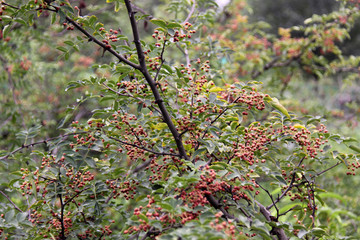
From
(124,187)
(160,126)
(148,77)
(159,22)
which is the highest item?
(159,22)

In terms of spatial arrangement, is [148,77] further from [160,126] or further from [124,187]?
[124,187]

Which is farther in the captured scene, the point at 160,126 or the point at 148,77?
the point at 160,126

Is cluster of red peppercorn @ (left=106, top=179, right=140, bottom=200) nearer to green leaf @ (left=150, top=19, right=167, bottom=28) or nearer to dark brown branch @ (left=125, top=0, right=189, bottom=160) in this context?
dark brown branch @ (left=125, top=0, right=189, bottom=160)

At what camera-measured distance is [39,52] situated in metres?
6.01

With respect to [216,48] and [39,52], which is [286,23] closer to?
[39,52]

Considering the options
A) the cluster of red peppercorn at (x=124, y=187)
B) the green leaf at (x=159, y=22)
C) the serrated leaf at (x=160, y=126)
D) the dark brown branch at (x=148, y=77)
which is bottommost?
the cluster of red peppercorn at (x=124, y=187)

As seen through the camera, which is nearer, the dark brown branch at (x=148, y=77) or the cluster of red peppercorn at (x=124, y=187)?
the dark brown branch at (x=148, y=77)

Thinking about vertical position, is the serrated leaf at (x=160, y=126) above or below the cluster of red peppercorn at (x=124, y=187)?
above

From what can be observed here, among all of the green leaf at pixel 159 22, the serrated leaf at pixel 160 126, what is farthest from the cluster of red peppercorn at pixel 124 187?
the green leaf at pixel 159 22

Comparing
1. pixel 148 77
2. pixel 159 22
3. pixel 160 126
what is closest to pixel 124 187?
pixel 160 126

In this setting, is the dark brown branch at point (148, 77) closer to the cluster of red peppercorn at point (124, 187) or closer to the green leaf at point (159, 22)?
the green leaf at point (159, 22)

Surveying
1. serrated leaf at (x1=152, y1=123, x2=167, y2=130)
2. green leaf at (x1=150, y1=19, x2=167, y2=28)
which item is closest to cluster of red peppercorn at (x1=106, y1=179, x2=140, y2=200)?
serrated leaf at (x1=152, y1=123, x2=167, y2=130)

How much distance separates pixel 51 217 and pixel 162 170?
57cm

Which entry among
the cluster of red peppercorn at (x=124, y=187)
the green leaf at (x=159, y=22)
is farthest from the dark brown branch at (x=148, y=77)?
the cluster of red peppercorn at (x=124, y=187)
